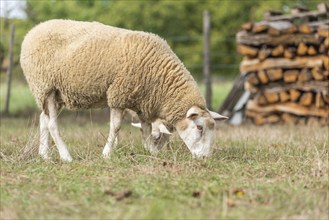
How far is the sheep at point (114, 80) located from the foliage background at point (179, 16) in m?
20.4

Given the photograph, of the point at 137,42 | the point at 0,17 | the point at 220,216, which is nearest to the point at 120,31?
the point at 137,42

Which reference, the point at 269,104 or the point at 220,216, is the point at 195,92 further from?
the point at 269,104

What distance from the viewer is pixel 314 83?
13.3 m

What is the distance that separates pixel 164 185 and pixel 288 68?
8.80 meters

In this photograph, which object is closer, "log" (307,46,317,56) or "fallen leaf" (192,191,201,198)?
"fallen leaf" (192,191,201,198)

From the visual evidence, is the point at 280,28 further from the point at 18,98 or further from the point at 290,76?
the point at 18,98

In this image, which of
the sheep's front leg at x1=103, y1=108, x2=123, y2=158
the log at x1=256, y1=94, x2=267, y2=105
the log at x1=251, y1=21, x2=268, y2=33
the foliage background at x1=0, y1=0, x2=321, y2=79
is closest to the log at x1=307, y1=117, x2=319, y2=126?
the log at x1=256, y1=94, x2=267, y2=105

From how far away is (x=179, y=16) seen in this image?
111ft

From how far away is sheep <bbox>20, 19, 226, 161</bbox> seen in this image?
7.19 meters

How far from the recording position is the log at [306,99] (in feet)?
43.6

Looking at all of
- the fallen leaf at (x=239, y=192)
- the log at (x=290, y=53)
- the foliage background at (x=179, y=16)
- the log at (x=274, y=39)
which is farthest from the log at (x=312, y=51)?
the foliage background at (x=179, y=16)

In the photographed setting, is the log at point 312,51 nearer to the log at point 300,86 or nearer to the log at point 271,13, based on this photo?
the log at point 300,86

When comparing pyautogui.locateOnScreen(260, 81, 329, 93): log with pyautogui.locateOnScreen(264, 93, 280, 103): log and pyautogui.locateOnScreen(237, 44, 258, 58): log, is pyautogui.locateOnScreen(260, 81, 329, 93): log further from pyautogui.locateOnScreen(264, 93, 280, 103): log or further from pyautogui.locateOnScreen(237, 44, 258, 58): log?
pyautogui.locateOnScreen(237, 44, 258, 58): log

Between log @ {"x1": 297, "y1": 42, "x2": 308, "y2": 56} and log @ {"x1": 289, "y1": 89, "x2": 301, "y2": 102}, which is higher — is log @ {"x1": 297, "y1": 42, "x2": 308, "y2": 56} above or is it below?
above
